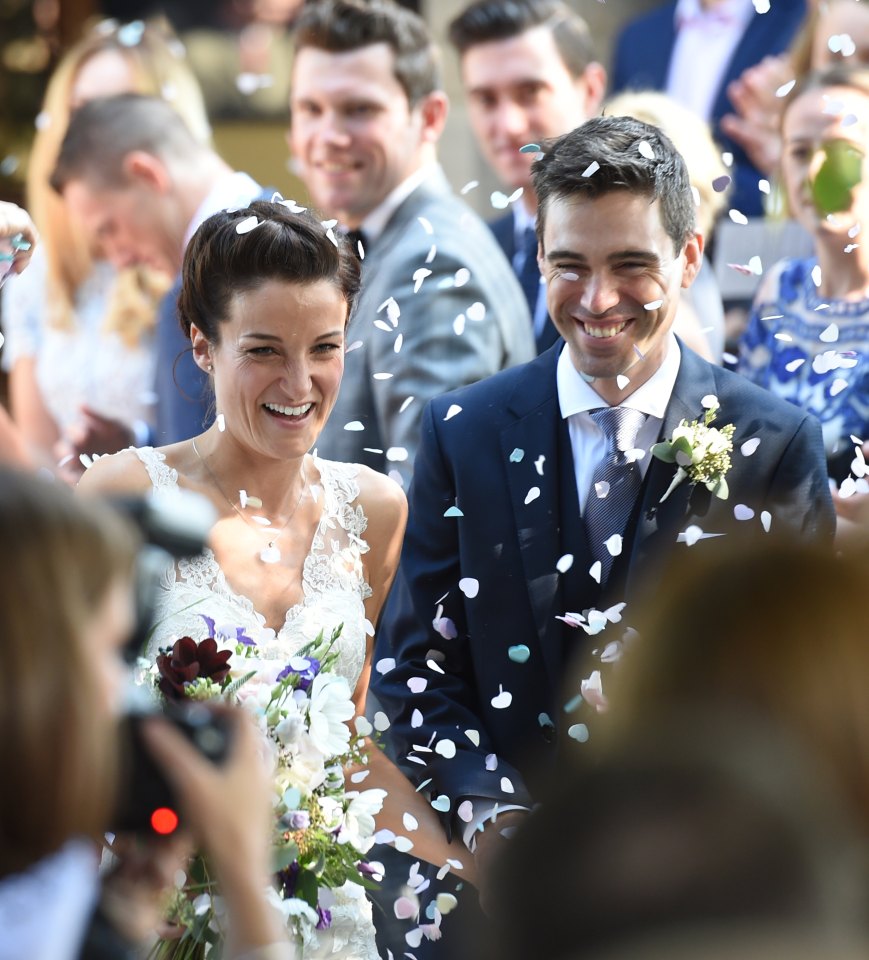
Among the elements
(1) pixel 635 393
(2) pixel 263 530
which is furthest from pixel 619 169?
(2) pixel 263 530

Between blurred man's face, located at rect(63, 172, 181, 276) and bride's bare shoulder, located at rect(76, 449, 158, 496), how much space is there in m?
1.65

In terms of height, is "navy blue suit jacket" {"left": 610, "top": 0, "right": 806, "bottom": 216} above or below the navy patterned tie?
above

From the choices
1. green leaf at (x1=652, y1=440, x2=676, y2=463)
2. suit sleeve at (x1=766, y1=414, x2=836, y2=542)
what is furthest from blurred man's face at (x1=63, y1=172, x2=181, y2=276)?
suit sleeve at (x1=766, y1=414, x2=836, y2=542)

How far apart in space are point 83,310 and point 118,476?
7.30 feet

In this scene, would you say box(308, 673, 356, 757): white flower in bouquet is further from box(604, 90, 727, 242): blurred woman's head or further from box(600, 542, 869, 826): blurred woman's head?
box(604, 90, 727, 242): blurred woman's head

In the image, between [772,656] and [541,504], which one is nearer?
[772,656]

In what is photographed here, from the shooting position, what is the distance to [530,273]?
4891 millimetres

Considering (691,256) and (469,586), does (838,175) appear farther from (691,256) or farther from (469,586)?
(469,586)

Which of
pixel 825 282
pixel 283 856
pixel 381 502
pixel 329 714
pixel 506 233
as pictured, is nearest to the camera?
pixel 283 856

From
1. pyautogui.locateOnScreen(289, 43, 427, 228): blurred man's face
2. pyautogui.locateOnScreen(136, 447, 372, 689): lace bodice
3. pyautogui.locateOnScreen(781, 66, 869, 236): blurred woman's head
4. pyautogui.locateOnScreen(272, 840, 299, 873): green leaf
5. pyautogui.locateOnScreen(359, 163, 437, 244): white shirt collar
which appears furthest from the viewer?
pyautogui.locateOnScreen(289, 43, 427, 228): blurred man's face

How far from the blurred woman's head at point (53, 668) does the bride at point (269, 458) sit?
1516 mm

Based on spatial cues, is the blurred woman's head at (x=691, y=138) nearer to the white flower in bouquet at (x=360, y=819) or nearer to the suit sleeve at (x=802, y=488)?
the suit sleeve at (x=802, y=488)

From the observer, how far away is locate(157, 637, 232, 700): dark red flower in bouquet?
2.49 m

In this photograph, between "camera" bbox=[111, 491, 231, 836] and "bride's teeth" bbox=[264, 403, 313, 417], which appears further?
"bride's teeth" bbox=[264, 403, 313, 417]
